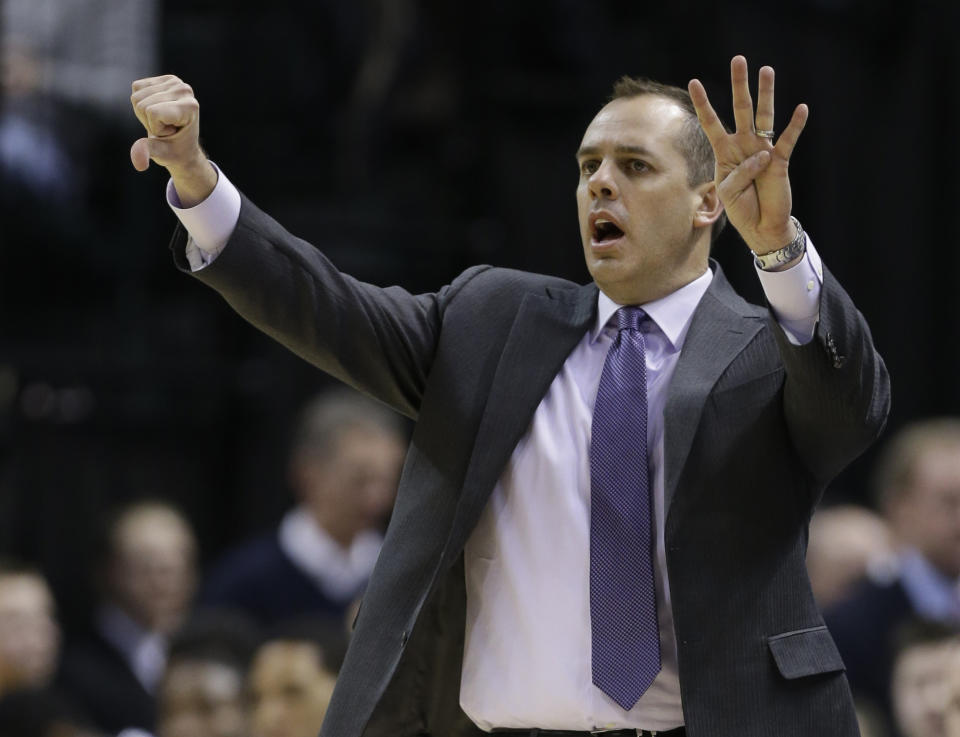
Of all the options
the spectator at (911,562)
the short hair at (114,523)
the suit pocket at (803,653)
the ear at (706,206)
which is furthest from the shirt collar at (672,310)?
the short hair at (114,523)

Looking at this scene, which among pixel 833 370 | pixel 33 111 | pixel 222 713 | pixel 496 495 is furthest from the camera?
pixel 33 111

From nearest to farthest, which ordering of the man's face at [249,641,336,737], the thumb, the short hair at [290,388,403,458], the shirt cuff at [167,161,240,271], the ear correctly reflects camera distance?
1. the thumb
2. the shirt cuff at [167,161,240,271]
3. the ear
4. the man's face at [249,641,336,737]
5. the short hair at [290,388,403,458]

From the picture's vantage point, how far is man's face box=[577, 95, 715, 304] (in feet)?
10.0

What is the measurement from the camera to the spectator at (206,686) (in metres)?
5.09

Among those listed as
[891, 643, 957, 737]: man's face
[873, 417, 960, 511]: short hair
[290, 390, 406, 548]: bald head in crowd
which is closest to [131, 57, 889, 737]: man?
[891, 643, 957, 737]: man's face

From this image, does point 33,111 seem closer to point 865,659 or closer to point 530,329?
point 865,659

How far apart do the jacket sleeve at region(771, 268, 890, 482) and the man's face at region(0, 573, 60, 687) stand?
3317 mm

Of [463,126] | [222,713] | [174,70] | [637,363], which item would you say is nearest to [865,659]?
[222,713]

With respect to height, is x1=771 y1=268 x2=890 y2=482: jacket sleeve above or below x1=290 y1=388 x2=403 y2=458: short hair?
above

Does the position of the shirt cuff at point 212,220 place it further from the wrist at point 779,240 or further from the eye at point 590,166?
the wrist at point 779,240

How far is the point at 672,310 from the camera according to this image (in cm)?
310

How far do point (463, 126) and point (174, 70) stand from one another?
127cm

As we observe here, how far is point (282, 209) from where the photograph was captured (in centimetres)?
725

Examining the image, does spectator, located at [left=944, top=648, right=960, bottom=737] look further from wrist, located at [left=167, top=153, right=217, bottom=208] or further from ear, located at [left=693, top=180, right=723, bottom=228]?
wrist, located at [left=167, top=153, right=217, bottom=208]
